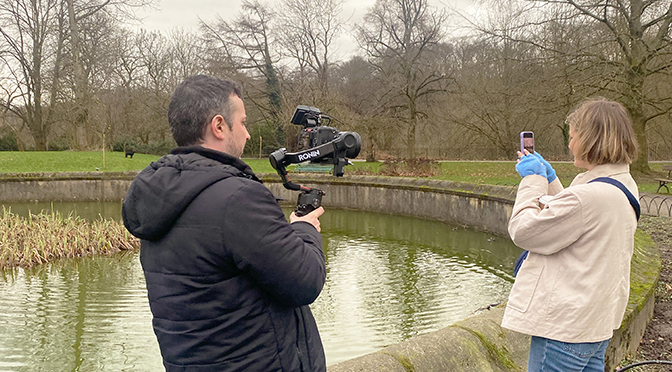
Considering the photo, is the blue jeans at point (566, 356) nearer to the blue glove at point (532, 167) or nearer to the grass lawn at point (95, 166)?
the blue glove at point (532, 167)

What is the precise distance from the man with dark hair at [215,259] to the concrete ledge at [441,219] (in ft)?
2.86

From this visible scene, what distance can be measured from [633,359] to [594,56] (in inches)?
528

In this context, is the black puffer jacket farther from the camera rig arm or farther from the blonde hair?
the blonde hair

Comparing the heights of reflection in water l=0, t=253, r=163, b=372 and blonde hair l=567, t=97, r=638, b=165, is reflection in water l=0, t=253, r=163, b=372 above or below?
below

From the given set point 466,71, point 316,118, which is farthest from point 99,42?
point 316,118

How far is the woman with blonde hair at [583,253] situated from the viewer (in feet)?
6.05

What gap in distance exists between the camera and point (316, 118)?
2.17 meters

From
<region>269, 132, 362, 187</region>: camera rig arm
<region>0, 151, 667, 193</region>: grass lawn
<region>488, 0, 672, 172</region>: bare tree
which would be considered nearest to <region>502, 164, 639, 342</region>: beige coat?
<region>269, 132, 362, 187</region>: camera rig arm

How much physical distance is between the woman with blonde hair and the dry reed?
7.77 m

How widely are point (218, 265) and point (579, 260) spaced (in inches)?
53.1

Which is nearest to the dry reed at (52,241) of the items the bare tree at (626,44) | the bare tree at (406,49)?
the bare tree at (626,44)

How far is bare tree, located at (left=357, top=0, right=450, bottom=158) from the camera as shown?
23.1 m

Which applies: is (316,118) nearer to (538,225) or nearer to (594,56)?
(538,225)

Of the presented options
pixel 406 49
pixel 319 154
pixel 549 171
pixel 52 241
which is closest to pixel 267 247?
pixel 319 154
